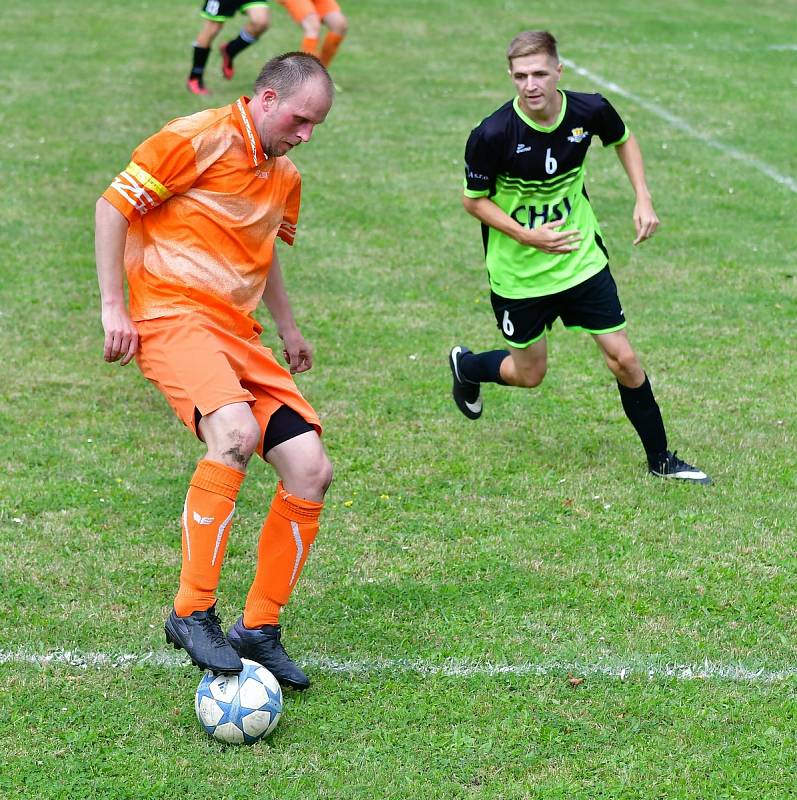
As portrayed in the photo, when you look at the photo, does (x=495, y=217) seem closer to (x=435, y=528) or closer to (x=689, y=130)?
(x=435, y=528)

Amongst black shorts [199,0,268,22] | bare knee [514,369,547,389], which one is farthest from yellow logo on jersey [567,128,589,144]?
black shorts [199,0,268,22]

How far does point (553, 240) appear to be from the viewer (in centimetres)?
559

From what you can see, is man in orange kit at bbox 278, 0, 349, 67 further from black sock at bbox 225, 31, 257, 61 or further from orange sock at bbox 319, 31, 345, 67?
black sock at bbox 225, 31, 257, 61

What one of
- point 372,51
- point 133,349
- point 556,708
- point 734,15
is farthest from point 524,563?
point 734,15

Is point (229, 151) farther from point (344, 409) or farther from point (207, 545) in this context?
point (344, 409)

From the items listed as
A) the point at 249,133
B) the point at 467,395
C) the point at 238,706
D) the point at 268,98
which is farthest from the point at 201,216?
the point at 467,395

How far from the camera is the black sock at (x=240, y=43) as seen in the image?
14672 mm

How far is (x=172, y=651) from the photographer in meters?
4.41

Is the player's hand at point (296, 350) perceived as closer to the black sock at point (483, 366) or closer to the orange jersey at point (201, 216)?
the orange jersey at point (201, 216)

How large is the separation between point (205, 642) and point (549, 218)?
288 cm

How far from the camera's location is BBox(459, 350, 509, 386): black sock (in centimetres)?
645

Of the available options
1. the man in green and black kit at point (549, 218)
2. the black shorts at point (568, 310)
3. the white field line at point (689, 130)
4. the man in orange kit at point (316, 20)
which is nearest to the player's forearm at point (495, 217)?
the man in green and black kit at point (549, 218)

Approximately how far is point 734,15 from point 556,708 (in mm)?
19068

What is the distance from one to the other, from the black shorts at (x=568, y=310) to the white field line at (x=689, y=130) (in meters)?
6.08
